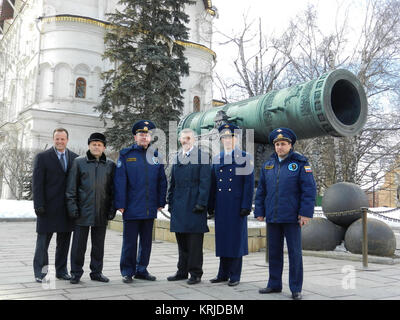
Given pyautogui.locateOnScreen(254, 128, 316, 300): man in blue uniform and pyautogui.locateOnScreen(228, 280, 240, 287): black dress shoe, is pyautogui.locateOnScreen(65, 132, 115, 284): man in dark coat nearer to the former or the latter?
pyautogui.locateOnScreen(228, 280, 240, 287): black dress shoe

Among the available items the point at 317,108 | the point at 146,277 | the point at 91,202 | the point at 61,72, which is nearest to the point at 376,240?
the point at 317,108

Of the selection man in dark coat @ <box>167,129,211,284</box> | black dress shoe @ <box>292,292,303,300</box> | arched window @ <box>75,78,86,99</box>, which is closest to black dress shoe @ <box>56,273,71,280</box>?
man in dark coat @ <box>167,129,211,284</box>

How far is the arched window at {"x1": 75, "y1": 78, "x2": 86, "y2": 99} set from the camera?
89.6ft

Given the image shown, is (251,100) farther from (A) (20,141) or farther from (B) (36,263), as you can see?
(A) (20,141)

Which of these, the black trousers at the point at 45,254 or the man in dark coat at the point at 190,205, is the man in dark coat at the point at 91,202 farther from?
the man in dark coat at the point at 190,205

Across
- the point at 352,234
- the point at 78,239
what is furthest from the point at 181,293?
the point at 352,234

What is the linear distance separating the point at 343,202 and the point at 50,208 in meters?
4.53

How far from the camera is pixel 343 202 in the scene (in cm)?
682

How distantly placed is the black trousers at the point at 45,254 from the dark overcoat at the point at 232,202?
1.77m

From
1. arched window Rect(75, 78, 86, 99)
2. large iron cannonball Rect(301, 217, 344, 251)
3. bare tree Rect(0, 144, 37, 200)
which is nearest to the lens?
large iron cannonball Rect(301, 217, 344, 251)

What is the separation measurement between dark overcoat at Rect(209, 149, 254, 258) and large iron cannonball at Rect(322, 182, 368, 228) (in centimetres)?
259

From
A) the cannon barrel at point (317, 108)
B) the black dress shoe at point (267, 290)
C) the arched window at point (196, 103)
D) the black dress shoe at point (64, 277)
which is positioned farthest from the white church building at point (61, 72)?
the black dress shoe at point (267, 290)

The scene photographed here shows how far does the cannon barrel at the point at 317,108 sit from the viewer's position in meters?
5.53

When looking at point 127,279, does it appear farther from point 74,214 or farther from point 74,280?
point 74,214
